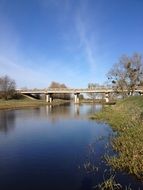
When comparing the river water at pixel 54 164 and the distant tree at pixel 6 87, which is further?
the distant tree at pixel 6 87

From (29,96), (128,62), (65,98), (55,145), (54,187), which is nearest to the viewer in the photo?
(54,187)

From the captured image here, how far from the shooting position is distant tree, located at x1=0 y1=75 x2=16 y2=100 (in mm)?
103750

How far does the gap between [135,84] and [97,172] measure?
5599 cm

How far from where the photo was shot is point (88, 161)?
1545cm

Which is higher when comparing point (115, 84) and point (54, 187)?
point (115, 84)

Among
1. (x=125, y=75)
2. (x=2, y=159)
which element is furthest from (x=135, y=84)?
(x=2, y=159)

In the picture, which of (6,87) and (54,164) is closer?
(54,164)

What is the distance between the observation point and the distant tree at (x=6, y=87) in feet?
340

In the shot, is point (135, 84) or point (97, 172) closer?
point (97, 172)

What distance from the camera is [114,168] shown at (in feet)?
45.0

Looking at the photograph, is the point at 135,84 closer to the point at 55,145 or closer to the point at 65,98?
the point at 55,145

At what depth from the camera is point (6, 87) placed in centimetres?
10706

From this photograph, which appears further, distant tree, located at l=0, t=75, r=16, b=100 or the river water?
distant tree, located at l=0, t=75, r=16, b=100

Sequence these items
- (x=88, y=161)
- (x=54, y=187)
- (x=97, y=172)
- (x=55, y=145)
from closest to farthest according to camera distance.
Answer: (x=54, y=187) < (x=97, y=172) < (x=88, y=161) < (x=55, y=145)
